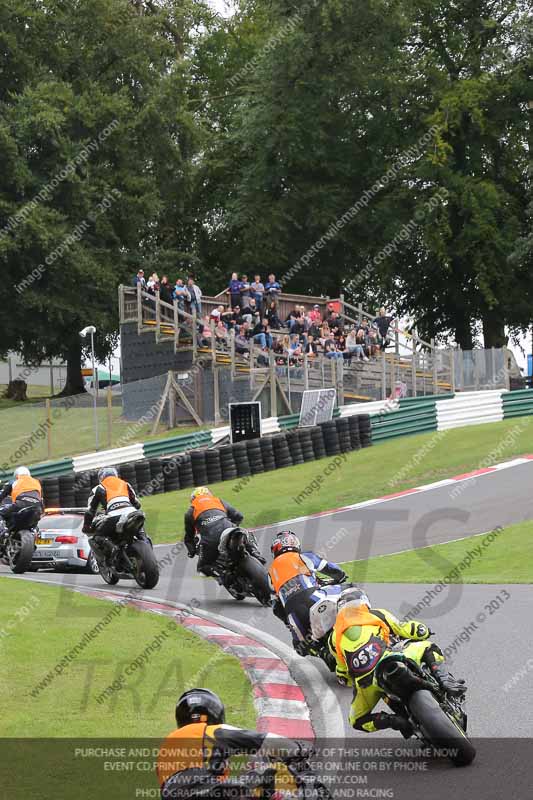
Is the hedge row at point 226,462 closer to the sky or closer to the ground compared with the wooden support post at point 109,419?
closer to the ground

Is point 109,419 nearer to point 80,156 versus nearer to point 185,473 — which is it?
point 185,473

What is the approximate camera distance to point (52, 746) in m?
7.32

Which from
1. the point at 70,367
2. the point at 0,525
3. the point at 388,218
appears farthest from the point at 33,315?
the point at 0,525

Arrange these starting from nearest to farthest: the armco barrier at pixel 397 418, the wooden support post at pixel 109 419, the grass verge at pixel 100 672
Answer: the grass verge at pixel 100 672 → the armco barrier at pixel 397 418 → the wooden support post at pixel 109 419

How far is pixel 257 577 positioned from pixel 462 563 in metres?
Answer: 3.92

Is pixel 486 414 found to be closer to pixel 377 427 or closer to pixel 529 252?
pixel 377 427

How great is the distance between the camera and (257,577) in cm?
1331

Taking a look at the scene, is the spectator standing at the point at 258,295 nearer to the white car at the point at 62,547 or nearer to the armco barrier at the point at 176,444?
the armco barrier at the point at 176,444

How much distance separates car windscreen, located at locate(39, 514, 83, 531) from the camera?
18.9m

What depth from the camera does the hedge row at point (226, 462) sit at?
2355 cm

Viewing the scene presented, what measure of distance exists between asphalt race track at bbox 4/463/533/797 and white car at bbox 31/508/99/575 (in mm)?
273

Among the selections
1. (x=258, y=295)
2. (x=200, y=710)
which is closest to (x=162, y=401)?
(x=258, y=295)

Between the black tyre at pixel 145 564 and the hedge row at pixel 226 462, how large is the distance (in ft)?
28.4

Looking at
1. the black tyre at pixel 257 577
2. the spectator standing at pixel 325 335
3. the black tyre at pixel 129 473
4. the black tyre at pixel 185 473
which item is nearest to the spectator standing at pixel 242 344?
the spectator standing at pixel 325 335
